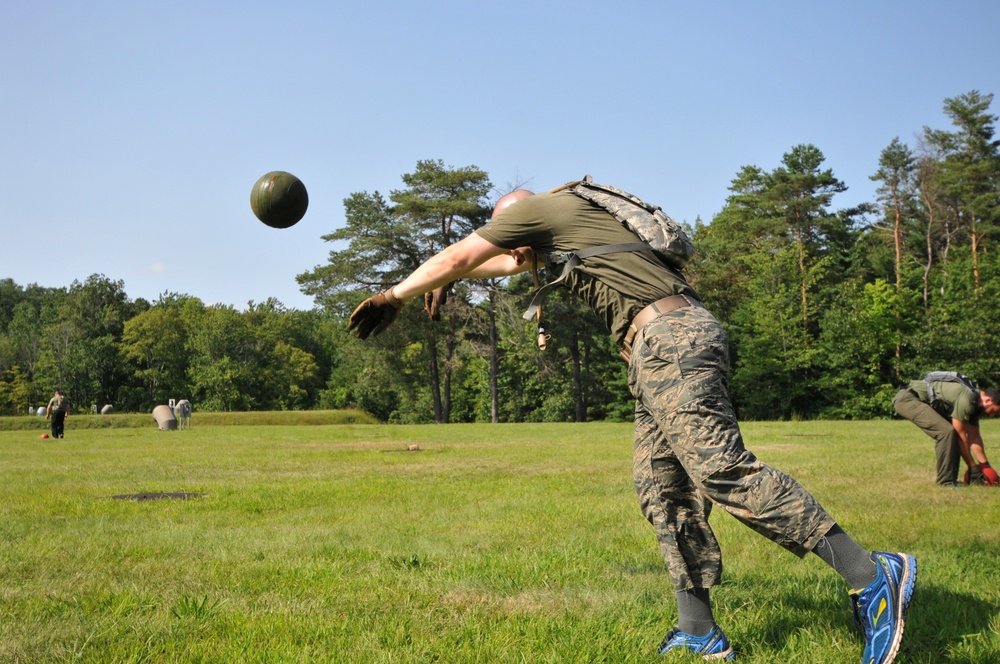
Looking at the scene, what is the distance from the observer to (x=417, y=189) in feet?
160

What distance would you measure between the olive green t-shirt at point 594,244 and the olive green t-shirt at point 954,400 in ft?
25.8

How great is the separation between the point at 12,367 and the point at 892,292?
80323mm

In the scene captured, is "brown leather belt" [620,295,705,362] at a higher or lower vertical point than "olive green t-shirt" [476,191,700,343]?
lower

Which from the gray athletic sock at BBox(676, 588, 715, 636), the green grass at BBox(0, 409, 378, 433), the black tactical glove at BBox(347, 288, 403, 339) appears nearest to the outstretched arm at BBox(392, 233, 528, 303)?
the black tactical glove at BBox(347, 288, 403, 339)

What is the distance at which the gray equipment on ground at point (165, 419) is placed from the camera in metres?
32.5

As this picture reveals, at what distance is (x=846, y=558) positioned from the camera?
296cm

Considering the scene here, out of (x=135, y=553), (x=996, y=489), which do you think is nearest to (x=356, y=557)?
(x=135, y=553)

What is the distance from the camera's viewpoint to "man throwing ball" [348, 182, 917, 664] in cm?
295

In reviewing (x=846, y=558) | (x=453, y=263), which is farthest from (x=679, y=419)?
(x=453, y=263)

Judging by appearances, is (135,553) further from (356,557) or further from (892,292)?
(892,292)

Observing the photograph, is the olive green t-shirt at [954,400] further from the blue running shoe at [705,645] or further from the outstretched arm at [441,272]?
the outstretched arm at [441,272]

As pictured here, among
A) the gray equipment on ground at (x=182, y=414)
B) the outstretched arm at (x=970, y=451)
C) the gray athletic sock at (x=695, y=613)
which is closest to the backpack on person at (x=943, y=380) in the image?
the outstretched arm at (x=970, y=451)

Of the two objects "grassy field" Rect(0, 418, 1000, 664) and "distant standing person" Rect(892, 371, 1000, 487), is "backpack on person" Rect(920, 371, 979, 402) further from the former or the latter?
"grassy field" Rect(0, 418, 1000, 664)

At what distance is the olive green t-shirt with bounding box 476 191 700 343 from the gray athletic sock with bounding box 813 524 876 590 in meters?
1.03
